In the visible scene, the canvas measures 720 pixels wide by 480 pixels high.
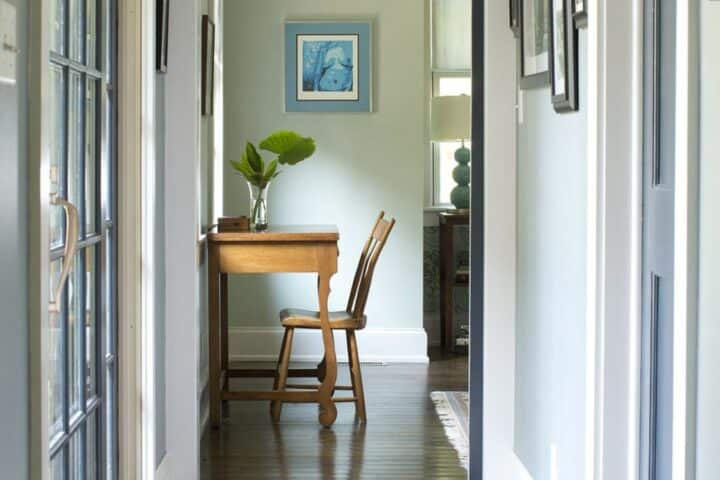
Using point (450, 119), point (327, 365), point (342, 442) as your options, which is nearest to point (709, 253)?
point (342, 442)

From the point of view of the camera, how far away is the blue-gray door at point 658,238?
242 centimetres

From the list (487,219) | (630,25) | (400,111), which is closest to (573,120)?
(630,25)

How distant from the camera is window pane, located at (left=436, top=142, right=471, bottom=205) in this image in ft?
25.1

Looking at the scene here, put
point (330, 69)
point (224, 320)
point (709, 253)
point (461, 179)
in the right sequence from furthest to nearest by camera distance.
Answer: point (461, 179), point (330, 69), point (224, 320), point (709, 253)

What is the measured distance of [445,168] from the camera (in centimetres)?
769

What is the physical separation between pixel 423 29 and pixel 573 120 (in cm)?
412

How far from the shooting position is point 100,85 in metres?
3.07

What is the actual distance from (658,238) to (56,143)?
4.59 feet

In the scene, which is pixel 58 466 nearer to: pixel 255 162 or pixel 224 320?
pixel 255 162

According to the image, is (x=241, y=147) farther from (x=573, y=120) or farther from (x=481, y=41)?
(x=573, y=120)

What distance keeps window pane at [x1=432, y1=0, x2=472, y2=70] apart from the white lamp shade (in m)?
0.48

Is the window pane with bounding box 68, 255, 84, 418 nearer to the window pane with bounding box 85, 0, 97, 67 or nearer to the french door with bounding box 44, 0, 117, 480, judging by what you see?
the french door with bounding box 44, 0, 117, 480

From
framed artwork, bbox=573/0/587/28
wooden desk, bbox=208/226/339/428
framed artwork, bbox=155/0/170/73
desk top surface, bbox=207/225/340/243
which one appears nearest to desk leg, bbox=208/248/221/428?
wooden desk, bbox=208/226/339/428

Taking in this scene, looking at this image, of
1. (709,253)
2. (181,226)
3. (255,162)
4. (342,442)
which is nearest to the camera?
(709,253)
